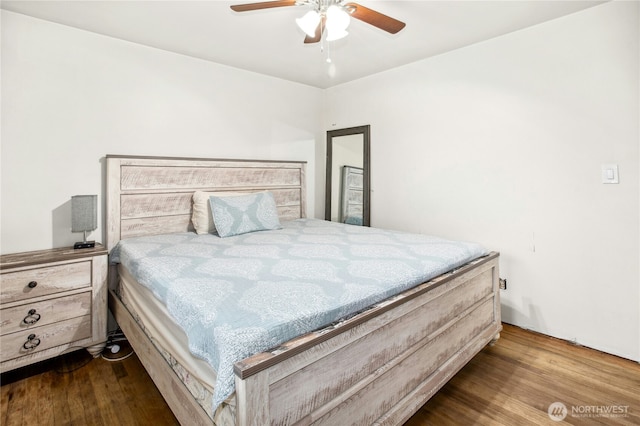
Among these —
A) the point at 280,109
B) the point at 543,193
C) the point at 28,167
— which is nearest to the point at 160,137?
the point at 28,167

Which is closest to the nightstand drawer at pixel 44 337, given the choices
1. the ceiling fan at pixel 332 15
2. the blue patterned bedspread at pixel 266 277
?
the blue patterned bedspread at pixel 266 277

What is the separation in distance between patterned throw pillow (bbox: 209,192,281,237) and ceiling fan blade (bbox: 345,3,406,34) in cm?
171

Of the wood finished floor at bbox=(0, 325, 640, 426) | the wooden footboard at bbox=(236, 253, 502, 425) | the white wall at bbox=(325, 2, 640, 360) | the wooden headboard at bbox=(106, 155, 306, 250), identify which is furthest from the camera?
the wooden headboard at bbox=(106, 155, 306, 250)

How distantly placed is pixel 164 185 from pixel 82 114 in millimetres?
779

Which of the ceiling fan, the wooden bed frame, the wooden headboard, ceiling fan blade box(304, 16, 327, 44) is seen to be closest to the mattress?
the wooden bed frame

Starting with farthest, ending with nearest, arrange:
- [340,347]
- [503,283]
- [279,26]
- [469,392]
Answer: [503,283], [279,26], [469,392], [340,347]

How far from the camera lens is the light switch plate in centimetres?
220

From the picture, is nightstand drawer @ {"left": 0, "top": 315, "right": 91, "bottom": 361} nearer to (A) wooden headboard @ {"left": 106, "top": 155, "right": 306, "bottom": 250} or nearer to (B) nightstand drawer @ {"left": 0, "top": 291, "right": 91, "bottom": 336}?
(B) nightstand drawer @ {"left": 0, "top": 291, "right": 91, "bottom": 336}

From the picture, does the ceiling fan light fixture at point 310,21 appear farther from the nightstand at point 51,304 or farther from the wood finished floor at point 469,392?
the wood finished floor at point 469,392

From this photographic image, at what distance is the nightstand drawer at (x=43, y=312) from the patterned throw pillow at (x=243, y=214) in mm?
1025

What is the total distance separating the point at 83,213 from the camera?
2318 mm

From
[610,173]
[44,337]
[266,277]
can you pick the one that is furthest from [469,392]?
[44,337]

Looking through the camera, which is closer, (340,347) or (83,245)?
(340,347)

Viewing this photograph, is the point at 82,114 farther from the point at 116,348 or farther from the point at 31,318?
the point at 116,348
